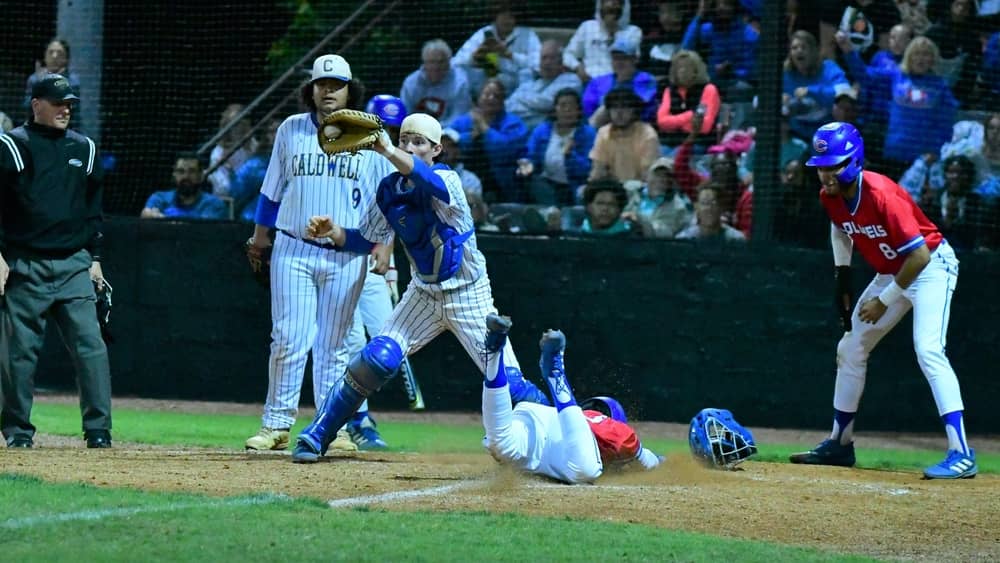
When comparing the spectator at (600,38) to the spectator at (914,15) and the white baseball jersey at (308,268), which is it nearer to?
the spectator at (914,15)

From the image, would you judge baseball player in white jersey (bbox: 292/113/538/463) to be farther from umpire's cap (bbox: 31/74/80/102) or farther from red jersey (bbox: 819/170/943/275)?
red jersey (bbox: 819/170/943/275)

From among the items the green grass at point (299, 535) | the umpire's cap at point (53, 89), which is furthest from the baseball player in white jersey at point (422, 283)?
the umpire's cap at point (53, 89)

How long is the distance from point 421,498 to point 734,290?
216 inches

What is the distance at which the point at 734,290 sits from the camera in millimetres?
11430

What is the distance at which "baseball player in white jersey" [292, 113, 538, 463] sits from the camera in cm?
→ 714

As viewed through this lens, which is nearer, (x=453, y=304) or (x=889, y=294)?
(x=453, y=304)

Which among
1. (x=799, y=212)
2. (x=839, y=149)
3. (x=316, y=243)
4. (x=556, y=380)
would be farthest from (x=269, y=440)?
(x=799, y=212)

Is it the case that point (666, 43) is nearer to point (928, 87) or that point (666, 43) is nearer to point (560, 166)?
point (560, 166)

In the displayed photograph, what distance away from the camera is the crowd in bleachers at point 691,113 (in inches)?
455

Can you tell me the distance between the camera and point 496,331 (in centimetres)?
657

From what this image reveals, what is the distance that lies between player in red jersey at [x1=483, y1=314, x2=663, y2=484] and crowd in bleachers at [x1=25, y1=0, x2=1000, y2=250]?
456 centimetres

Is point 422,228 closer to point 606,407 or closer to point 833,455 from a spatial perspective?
point 606,407

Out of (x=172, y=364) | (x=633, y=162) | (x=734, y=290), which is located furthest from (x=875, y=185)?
(x=172, y=364)

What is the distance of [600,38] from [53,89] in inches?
236
